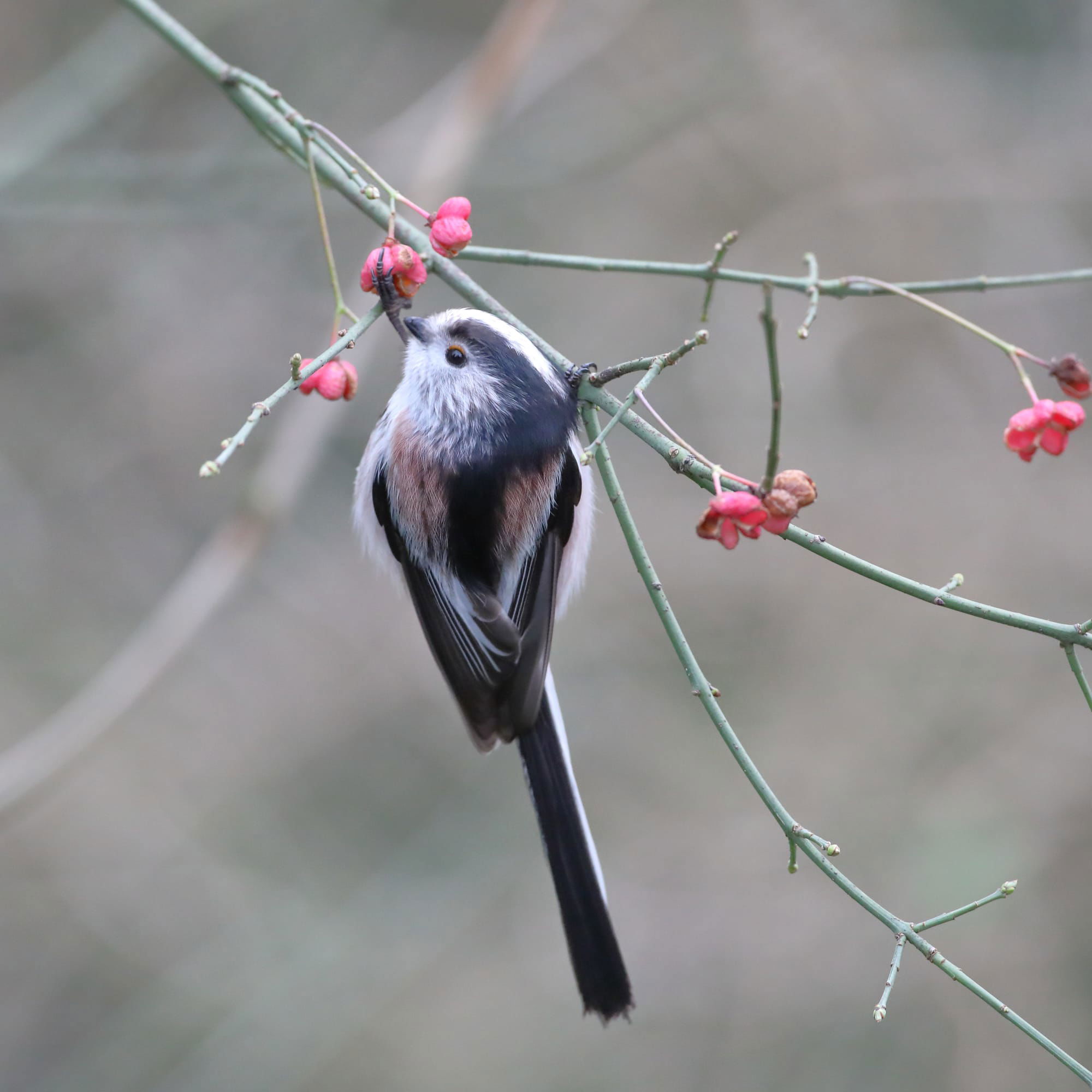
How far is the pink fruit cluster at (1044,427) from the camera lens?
1580 mm

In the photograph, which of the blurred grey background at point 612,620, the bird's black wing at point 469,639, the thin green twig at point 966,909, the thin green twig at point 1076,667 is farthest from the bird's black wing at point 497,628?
the blurred grey background at point 612,620

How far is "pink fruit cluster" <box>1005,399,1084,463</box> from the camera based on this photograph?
158 cm

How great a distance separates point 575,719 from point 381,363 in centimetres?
185

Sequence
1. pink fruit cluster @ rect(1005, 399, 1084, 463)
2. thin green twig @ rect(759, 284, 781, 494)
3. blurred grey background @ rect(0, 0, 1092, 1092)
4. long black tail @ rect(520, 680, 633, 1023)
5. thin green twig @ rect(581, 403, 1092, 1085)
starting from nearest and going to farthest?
thin green twig @ rect(759, 284, 781, 494) < thin green twig @ rect(581, 403, 1092, 1085) < pink fruit cluster @ rect(1005, 399, 1084, 463) < long black tail @ rect(520, 680, 633, 1023) < blurred grey background @ rect(0, 0, 1092, 1092)

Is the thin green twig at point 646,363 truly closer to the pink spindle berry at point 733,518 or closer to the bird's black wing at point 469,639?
the pink spindle berry at point 733,518

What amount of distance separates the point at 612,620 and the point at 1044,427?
349 cm

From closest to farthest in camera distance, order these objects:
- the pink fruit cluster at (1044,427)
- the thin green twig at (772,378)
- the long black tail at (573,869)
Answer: the thin green twig at (772,378) → the pink fruit cluster at (1044,427) → the long black tail at (573,869)

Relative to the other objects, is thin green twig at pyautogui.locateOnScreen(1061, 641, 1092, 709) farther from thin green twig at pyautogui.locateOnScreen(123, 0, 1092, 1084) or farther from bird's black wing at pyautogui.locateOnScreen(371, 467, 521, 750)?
bird's black wing at pyautogui.locateOnScreen(371, 467, 521, 750)

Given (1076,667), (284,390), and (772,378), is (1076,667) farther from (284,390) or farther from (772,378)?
(284,390)

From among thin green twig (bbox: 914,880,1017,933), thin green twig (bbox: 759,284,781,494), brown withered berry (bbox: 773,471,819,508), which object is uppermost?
brown withered berry (bbox: 773,471,819,508)

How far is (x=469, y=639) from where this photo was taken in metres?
2.25

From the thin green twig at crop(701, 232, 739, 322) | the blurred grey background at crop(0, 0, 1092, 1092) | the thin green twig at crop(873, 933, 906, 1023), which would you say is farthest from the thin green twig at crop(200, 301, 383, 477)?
the blurred grey background at crop(0, 0, 1092, 1092)

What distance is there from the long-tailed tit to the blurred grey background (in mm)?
2475

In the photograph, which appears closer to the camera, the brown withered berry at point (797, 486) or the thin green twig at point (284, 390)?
the thin green twig at point (284, 390)
